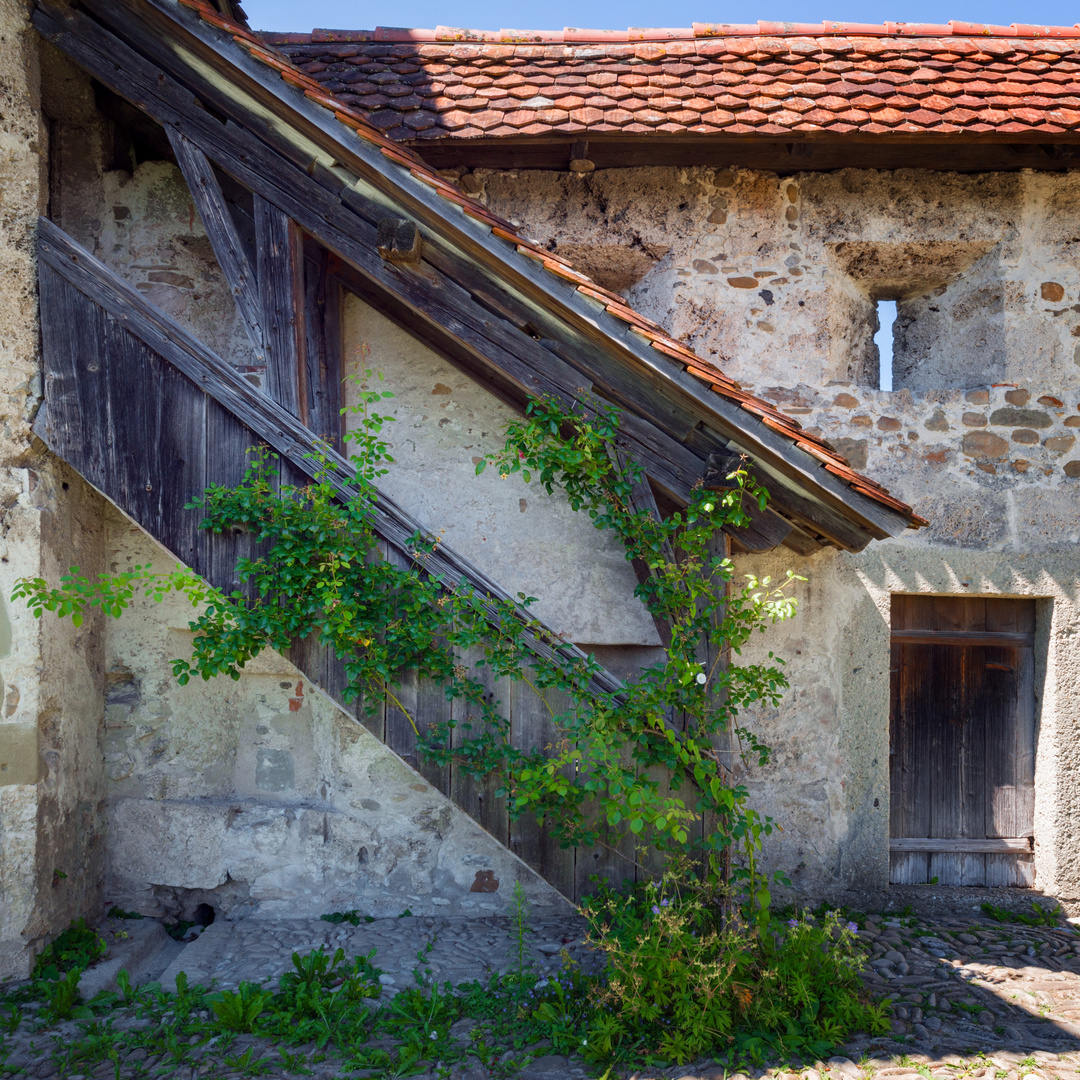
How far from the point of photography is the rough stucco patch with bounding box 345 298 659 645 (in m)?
3.74

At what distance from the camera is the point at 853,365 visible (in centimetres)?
416

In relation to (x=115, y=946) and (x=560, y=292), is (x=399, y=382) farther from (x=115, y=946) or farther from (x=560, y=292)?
(x=115, y=946)

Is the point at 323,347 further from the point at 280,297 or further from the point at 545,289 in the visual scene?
the point at 545,289

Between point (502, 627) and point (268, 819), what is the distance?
1866 millimetres

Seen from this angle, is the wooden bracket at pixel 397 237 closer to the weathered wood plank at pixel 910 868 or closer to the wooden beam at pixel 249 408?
the wooden beam at pixel 249 408

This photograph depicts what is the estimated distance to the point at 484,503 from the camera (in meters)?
3.80

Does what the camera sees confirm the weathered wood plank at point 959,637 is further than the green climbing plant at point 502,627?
Yes

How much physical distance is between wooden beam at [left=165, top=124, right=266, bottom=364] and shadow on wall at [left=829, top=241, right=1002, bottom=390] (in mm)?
2981

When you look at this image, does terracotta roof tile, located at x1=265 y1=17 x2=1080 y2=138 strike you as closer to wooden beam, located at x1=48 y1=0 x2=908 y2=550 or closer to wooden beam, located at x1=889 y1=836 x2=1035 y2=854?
wooden beam, located at x1=48 y1=0 x2=908 y2=550

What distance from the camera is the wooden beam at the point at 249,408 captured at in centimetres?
297

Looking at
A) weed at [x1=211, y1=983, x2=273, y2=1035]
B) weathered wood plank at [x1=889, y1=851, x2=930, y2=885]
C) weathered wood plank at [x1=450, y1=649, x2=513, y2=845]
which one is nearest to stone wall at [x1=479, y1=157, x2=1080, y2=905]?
weathered wood plank at [x1=889, y1=851, x2=930, y2=885]

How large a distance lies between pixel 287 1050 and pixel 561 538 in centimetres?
239

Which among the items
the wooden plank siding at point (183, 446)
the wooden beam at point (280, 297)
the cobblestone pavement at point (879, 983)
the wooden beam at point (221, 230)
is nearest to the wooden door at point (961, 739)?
the cobblestone pavement at point (879, 983)

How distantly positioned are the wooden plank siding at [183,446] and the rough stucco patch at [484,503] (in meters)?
0.76
